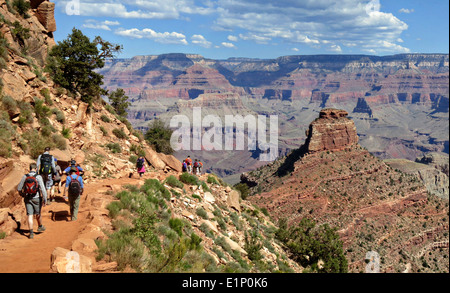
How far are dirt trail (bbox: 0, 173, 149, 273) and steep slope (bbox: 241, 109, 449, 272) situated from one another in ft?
157

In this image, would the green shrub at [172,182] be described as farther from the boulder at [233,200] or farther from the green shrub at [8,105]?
the green shrub at [8,105]

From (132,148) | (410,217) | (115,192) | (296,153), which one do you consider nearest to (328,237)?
(132,148)

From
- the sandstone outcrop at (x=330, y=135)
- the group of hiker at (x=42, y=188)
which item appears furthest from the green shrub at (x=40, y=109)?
the sandstone outcrop at (x=330, y=135)

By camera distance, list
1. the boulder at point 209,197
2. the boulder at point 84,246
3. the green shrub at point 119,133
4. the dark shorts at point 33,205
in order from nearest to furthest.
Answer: the boulder at point 84,246 < the dark shorts at point 33,205 < the boulder at point 209,197 < the green shrub at point 119,133

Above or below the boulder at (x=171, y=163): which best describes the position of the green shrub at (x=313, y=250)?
below

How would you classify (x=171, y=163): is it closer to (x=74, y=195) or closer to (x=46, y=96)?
(x=46, y=96)

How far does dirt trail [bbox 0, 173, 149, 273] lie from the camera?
947cm

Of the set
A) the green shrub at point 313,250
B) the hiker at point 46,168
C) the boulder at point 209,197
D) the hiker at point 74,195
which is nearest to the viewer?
the hiker at point 74,195

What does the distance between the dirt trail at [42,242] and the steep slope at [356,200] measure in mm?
47876

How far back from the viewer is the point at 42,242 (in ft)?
37.8

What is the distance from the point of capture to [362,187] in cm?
7088

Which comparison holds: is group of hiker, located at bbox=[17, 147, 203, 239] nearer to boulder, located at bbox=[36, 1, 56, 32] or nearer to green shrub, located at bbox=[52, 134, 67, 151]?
green shrub, located at bbox=[52, 134, 67, 151]

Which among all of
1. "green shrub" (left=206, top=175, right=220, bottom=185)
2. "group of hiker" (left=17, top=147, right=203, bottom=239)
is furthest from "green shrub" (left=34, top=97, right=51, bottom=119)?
"green shrub" (left=206, top=175, right=220, bottom=185)

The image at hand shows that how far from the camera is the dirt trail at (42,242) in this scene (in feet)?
31.1
